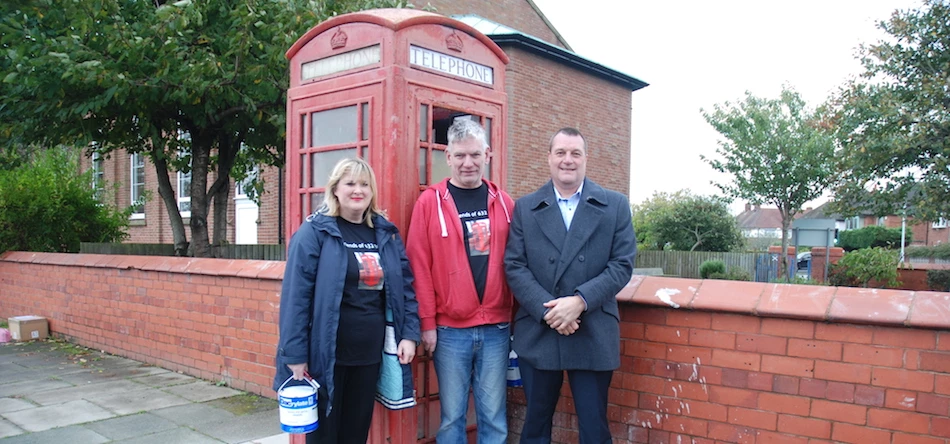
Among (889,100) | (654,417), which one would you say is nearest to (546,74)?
(889,100)

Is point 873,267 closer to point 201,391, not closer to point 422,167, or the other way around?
point 422,167

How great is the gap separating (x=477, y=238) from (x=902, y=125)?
1356 centimetres

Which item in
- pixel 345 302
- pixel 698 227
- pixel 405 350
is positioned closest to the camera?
pixel 345 302

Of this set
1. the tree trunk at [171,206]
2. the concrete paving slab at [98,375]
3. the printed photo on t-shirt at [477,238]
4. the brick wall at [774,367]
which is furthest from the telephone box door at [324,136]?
the tree trunk at [171,206]

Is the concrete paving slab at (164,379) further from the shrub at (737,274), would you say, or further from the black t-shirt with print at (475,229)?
the shrub at (737,274)

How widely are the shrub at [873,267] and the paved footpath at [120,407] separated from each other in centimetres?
1333

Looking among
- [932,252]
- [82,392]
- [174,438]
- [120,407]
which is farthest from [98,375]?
[932,252]

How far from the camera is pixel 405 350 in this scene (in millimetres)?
3428

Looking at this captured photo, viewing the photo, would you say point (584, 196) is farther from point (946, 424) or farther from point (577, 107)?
point (577, 107)

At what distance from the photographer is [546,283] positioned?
3.31m

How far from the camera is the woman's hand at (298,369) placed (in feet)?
10.6

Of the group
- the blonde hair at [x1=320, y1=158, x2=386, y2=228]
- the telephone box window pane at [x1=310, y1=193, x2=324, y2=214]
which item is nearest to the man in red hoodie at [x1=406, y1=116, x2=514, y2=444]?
the blonde hair at [x1=320, y1=158, x2=386, y2=228]

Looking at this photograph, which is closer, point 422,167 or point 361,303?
point 361,303

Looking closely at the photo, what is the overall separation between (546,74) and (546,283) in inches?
607
